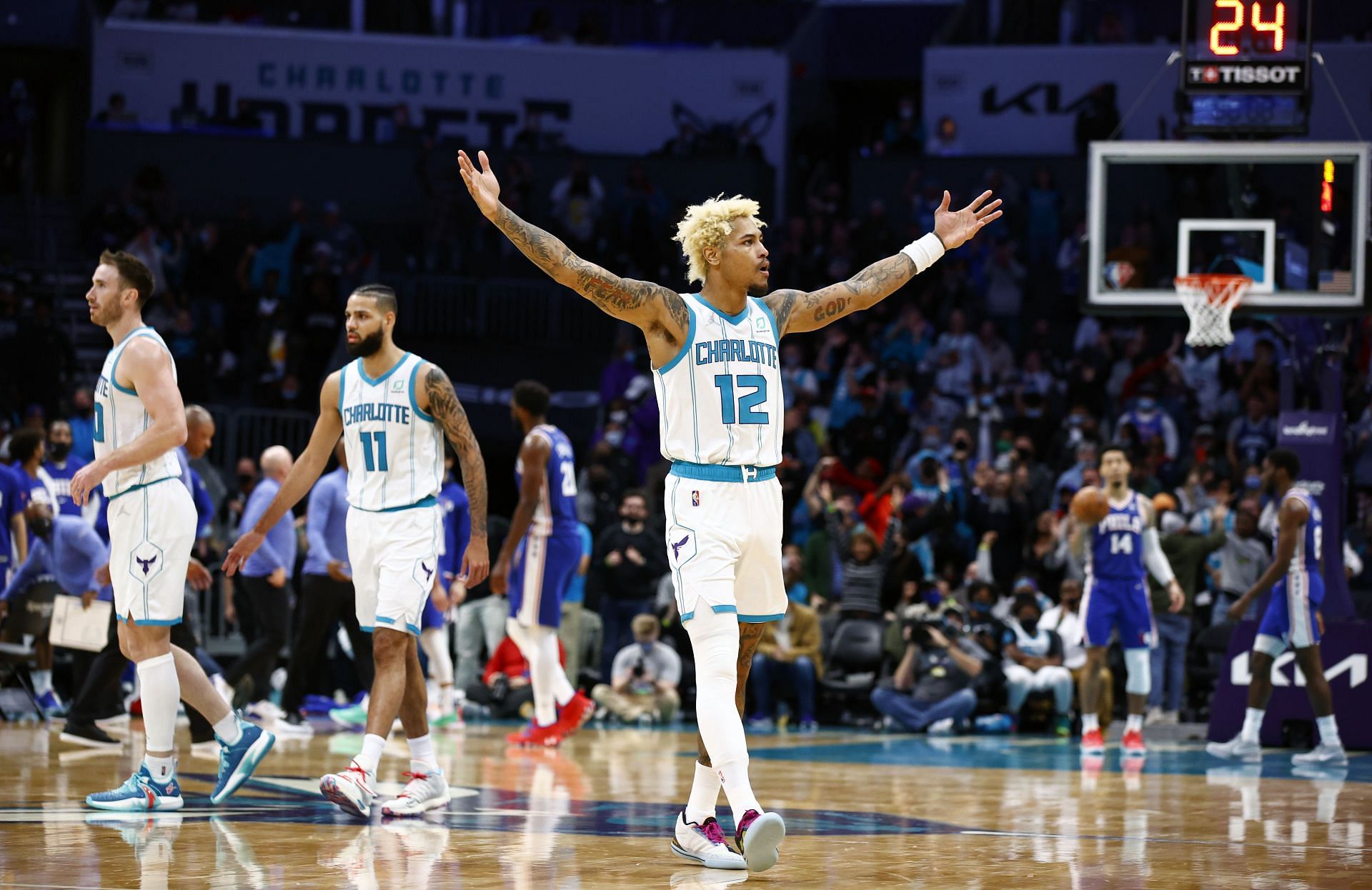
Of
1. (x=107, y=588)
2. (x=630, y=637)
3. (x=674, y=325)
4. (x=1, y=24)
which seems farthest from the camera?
(x=1, y=24)

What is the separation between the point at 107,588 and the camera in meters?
12.3

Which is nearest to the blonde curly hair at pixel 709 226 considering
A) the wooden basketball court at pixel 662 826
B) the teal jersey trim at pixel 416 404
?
the teal jersey trim at pixel 416 404

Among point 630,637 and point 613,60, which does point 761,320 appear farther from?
point 613,60

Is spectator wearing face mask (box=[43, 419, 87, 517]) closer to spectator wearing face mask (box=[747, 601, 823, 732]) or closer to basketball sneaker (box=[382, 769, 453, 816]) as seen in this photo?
spectator wearing face mask (box=[747, 601, 823, 732])

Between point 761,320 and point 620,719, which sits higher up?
point 761,320

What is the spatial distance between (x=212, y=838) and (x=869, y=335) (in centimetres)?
1608

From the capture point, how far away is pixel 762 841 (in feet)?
19.1

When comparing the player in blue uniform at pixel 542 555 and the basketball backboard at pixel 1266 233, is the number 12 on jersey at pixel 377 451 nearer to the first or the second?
the player in blue uniform at pixel 542 555

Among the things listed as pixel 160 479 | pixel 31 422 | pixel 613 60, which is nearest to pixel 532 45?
pixel 613 60

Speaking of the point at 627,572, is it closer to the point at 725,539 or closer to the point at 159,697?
the point at 159,697

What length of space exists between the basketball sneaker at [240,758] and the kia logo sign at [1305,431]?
30.1ft

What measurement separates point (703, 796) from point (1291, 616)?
7.01 metres

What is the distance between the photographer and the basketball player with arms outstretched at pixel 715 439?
640 cm

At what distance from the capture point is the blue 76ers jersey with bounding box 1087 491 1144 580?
13.0 metres
